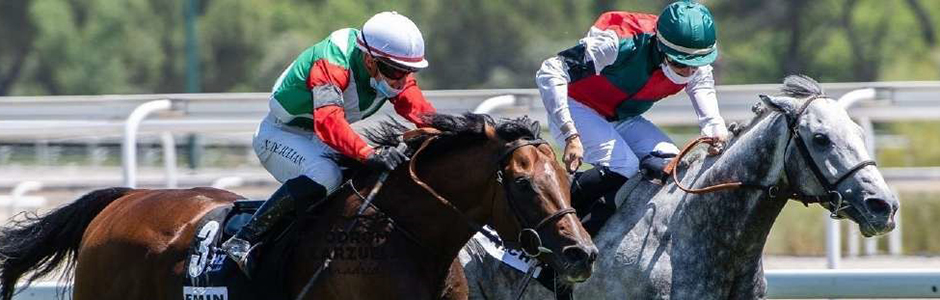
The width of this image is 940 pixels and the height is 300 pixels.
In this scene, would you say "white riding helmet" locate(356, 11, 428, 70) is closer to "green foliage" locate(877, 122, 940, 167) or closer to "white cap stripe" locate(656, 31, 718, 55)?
"white cap stripe" locate(656, 31, 718, 55)

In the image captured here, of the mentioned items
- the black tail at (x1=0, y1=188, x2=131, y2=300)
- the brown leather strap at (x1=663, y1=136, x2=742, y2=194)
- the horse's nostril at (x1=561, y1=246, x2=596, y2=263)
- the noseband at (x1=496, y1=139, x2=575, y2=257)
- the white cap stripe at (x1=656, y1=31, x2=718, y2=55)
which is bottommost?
the black tail at (x1=0, y1=188, x2=131, y2=300)

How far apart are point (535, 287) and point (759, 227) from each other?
2.83 ft

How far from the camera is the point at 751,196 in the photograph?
19.6 feet

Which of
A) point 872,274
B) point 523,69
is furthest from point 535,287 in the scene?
point 523,69

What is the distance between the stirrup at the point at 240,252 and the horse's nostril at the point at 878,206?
6.79ft

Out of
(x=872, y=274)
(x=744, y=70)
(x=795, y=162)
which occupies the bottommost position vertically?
(x=744, y=70)

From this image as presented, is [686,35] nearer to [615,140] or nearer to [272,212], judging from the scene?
[615,140]

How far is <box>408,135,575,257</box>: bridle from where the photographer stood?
206 inches

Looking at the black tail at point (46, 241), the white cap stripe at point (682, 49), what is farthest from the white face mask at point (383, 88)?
the black tail at point (46, 241)

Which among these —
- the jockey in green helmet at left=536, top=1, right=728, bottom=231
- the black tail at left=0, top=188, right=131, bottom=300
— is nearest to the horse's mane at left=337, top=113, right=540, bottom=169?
the jockey in green helmet at left=536, top=1, right=728, bottom=231

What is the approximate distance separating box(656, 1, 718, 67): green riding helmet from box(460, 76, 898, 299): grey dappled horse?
1.08 feet

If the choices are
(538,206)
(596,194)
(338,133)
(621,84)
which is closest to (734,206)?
(596,194)

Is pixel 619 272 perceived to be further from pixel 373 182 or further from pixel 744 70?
pixel 744 70

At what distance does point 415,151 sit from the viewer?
572 cm
